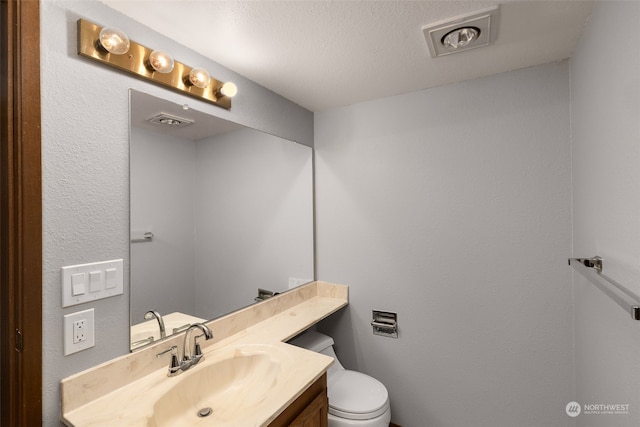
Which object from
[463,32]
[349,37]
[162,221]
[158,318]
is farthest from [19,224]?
[463,32]

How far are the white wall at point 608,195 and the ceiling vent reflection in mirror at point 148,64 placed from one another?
1485mm

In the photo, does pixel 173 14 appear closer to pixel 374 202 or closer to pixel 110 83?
pixel 110 83

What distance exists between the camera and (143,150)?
1.25m

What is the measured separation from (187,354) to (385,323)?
1249 mm

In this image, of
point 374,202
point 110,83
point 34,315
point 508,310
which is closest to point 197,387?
point 34,315

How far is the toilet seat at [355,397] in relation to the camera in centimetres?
152

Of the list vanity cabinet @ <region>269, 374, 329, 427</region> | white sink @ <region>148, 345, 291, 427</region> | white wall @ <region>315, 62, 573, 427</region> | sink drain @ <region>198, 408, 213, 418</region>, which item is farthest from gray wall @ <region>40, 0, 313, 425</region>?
white wall @ <region>315, 62, 573, 427</region>

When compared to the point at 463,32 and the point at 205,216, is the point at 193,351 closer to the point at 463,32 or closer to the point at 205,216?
the point at 205,216

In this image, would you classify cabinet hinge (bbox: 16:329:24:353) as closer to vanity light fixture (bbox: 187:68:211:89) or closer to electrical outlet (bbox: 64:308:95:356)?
electrical outlet (bbox: 64:308:95:356)

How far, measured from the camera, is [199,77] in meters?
1.38

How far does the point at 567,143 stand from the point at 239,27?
1.70 m

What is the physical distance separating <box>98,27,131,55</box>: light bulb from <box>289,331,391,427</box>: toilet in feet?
6.02

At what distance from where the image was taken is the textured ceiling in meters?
1.16

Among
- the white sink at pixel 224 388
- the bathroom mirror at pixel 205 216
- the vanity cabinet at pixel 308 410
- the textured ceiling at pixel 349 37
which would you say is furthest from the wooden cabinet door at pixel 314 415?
the textured ceiling at pixel 349 37
